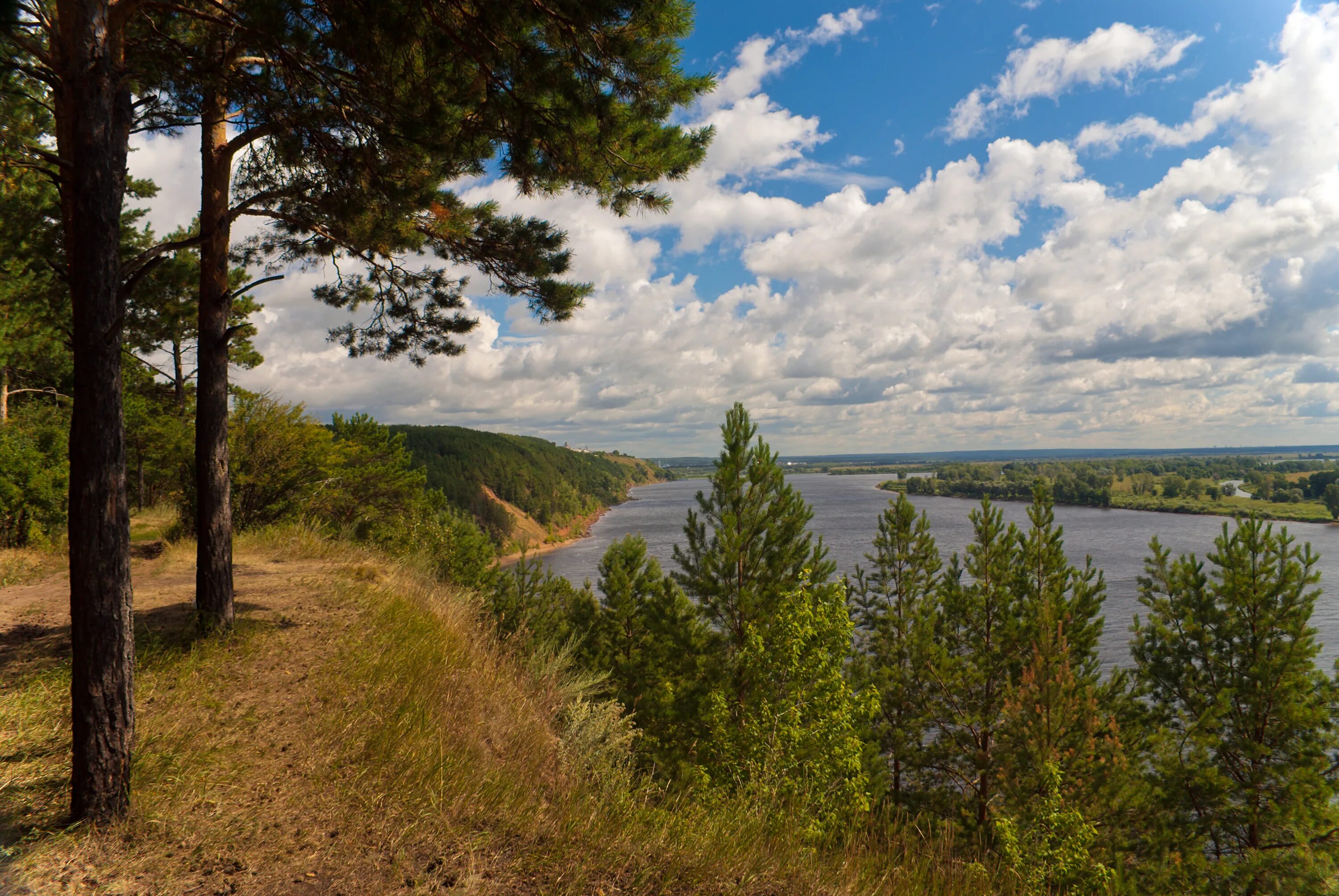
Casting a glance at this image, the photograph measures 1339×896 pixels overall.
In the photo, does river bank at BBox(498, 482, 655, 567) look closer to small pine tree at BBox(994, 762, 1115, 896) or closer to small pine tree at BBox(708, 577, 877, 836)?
small pine tree at BBox(994, 762, 1115, 896)

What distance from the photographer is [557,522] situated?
10606 cm

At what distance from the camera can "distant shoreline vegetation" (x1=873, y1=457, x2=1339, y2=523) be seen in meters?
89.9

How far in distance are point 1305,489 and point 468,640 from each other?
134 metres

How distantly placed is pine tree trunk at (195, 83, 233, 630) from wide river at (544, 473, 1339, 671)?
14113 mm

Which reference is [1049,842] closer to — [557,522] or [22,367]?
[22,367]

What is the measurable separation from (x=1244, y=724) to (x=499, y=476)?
104040 millimetres

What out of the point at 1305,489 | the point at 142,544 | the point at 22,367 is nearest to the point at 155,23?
the point at 142,544

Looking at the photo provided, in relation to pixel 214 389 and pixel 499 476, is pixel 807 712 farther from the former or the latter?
pixel 499 476

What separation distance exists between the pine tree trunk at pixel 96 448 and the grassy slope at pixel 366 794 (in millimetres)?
416

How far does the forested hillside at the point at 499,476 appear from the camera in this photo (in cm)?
9519

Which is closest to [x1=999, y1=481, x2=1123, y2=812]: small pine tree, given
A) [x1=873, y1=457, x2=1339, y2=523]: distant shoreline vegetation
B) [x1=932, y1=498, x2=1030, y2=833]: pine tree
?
[x1=932, y1=498, x2=1030, y2=833]: pine tree

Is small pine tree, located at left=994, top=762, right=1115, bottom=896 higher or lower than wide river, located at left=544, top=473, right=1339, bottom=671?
higher

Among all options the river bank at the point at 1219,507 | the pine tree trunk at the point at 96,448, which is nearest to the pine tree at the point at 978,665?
the pine tree trunk at the point at 96,448

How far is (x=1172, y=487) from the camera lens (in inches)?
4102
